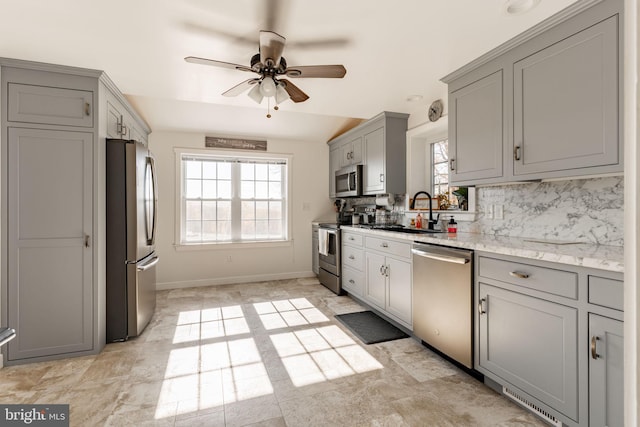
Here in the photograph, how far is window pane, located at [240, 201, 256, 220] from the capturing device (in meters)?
5.14

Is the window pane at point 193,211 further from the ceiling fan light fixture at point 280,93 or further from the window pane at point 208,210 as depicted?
the ceiling fan light fixture at point 280,93

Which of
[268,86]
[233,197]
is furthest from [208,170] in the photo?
[268,86]

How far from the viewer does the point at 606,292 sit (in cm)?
146

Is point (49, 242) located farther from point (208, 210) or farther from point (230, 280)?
point (230, 280)

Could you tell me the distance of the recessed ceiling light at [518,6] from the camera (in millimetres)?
1796

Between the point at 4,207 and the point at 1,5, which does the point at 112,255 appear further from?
the point at 1,5

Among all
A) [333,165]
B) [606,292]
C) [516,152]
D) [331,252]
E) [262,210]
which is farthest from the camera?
[333,165]

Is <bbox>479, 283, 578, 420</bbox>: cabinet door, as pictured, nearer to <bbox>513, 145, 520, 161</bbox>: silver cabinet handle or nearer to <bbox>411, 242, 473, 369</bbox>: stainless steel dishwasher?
<bbox>411, 242, 473, 369</bbox>: stainless steel dishwasher

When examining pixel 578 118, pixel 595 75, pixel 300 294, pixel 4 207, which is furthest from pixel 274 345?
pixel 595 75

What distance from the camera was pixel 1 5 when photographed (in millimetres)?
1828

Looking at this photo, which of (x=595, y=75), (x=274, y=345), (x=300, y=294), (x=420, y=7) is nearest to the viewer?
(x=595, y=75)

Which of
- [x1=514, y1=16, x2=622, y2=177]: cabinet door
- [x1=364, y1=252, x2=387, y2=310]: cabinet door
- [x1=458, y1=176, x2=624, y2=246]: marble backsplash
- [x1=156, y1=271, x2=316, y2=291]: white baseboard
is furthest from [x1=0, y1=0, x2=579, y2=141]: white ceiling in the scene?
[x1=156, y1=271, x2=316, y2=291]: white baseboard

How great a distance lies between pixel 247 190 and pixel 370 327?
3.03 m

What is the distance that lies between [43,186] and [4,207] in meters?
0.29
